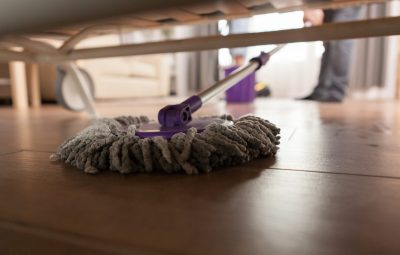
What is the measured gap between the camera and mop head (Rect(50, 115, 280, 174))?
455 millimetres

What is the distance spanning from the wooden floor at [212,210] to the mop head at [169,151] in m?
0.02

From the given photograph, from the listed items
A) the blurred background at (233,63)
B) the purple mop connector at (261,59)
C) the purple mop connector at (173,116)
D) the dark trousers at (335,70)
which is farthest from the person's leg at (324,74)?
the purple mop connector at (173,116)

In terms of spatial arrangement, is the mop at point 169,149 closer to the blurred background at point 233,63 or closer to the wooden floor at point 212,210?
the wooden floor at point 212,210

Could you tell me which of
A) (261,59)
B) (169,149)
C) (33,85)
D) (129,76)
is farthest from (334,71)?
(169,149)

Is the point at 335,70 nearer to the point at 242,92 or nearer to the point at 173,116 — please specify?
the point at 242,92

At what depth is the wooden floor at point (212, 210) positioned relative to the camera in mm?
258

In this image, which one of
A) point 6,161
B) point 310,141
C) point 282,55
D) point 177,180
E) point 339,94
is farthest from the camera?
point 282,55

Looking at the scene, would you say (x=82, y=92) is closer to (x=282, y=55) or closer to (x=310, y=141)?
(x=310, y=141)

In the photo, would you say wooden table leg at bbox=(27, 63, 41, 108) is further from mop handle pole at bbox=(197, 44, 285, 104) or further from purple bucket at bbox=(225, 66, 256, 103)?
mop handle pole at bbox=(197, 44, 285, 104)

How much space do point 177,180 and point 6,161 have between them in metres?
0.29

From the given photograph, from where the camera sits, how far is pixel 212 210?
0.32 metres

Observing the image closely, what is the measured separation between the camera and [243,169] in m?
0.47

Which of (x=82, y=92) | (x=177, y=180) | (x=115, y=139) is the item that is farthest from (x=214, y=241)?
(x=82, y=92)

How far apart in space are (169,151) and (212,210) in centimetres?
15
